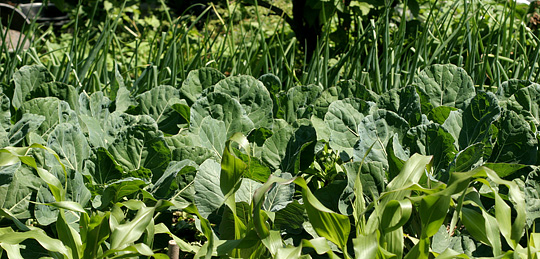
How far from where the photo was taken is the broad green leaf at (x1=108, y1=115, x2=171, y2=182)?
125cm

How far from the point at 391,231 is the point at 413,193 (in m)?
0.23


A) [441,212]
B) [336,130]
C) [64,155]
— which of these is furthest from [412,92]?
[64,155]

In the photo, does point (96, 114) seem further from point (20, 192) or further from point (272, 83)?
point (272, 83)

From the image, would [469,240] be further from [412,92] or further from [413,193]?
[412,92]

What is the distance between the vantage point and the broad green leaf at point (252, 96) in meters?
1.52

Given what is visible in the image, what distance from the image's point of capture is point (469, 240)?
44.9 inches

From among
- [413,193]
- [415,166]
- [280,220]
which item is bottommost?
[280,220]

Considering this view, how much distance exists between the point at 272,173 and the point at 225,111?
→ 0.77 feet

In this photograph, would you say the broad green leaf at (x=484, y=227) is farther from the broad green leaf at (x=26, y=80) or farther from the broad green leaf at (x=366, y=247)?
the broad green leaf at (x=26, y=80)

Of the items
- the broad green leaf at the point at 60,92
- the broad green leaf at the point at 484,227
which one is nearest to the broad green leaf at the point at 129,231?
the broad green leaf at the point at 484,227

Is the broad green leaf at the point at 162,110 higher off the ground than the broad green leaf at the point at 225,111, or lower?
lower

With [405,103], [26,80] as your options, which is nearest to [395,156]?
[405,103]

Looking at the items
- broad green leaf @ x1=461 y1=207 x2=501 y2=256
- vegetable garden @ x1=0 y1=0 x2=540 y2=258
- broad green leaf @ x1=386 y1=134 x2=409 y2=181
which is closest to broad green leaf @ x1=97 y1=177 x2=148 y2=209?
vegetable garden @ x1=0 y1=0 x2=540 y2=258

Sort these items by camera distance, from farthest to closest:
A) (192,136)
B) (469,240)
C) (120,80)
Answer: (120,80) → (192,136) → (469,240)
